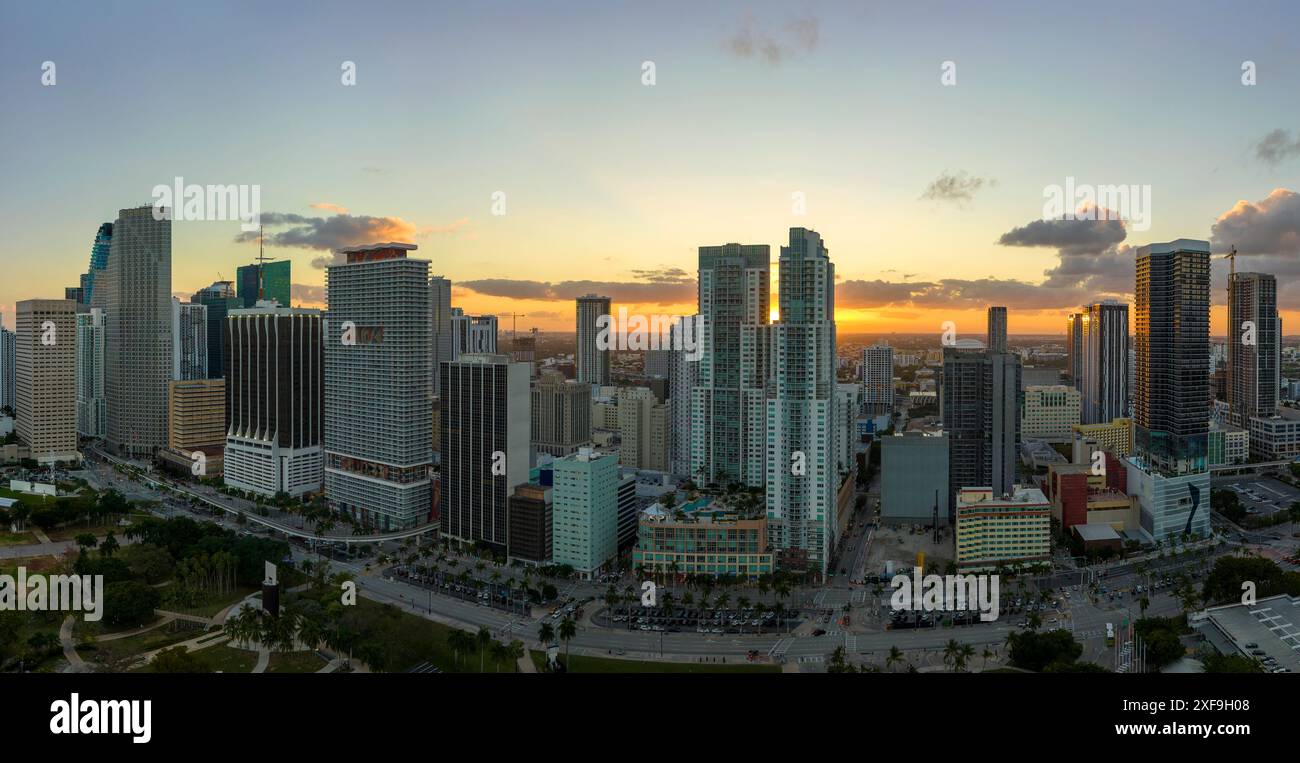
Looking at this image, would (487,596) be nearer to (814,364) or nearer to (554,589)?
(554,589)

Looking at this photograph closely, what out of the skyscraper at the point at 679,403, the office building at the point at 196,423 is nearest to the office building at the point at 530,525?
the skyscraper at the point at 679,403

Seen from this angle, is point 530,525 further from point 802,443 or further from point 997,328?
point 997,328

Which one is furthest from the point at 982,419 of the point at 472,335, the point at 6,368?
the point at 6,368

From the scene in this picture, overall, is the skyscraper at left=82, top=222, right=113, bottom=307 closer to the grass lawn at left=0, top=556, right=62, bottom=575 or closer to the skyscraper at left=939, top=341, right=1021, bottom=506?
the grass lawn at left=0, top=556, right=62, bottom=575

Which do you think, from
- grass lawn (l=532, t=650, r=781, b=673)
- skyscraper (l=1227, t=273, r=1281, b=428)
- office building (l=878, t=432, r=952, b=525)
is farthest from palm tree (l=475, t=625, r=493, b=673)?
skyscraper (l=1227, t=273, r=1281, b=428)

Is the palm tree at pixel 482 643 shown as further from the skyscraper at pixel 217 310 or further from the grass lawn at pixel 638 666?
the skyscraper at pixel 217 310
